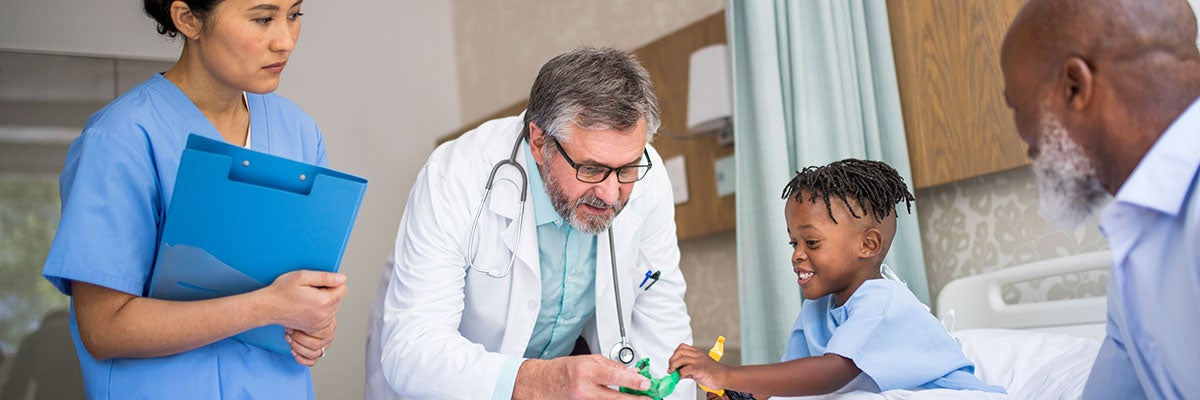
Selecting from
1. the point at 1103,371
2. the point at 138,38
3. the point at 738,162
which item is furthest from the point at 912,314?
the point at 138,38

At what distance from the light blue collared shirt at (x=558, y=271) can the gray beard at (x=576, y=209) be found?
51 mm

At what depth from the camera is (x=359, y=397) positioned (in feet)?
14.3

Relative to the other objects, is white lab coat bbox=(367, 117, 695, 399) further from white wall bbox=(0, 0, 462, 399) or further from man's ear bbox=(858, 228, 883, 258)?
white wall bbox=(0, 0, 462, 399)

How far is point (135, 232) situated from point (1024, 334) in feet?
5.42

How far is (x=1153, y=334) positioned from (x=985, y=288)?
1.34m

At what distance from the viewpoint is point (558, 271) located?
6.11ft

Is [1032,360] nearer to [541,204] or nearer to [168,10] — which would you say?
[541,204]

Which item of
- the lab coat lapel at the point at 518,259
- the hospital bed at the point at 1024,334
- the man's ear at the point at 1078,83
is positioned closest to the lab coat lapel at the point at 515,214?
the lab coat lapel at the point at 518,259

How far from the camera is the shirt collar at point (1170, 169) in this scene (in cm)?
85

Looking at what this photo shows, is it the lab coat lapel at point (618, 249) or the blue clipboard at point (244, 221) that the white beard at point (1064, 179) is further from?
the lab coat lapel at point (618, 249)

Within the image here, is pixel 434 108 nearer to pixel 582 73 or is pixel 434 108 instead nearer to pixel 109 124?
pixel 582 73

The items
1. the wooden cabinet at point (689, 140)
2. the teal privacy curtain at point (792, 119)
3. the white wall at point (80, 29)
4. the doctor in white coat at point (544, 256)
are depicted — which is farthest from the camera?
the white wall at point (80, 29)

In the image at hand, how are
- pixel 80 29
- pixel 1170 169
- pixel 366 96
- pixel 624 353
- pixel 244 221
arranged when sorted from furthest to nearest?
pixel 366 96 → pixel 80 29 → pixel 624 353 → pixel 244 221 → pixel 1170 169

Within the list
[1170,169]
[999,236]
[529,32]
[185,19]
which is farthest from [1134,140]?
[529,32]
